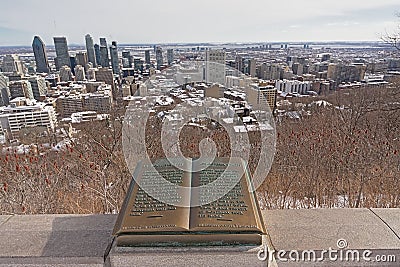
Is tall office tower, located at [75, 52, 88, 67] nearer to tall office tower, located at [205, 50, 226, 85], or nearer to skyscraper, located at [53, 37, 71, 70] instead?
skyscraper, located at [53, 37, 71, 70]

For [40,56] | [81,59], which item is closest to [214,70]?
[81,59]

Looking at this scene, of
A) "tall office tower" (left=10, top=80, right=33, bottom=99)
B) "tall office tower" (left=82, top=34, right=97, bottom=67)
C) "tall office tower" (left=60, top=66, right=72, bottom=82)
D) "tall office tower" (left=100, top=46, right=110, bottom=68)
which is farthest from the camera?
"tall office tower" (left=82, top=34, right=97, bottom=67)

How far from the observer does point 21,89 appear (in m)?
42.4

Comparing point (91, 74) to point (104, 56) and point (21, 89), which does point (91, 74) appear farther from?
point (104, 56)

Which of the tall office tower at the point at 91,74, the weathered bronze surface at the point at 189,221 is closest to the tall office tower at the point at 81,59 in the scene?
the tall office tower at the point at 91,74

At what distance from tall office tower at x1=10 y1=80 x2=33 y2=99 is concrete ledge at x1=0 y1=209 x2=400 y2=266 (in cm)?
4679

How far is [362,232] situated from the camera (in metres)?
2.29

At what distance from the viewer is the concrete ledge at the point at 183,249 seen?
199 cm

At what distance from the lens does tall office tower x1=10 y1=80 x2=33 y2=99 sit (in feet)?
137

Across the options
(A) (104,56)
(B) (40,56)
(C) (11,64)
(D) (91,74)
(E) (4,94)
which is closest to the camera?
(E) (4,94)

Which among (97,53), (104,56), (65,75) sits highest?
(97,53)

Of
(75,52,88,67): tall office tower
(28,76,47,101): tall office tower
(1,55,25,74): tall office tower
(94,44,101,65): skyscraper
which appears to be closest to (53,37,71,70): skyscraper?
(75,52,88,67): tall office tower

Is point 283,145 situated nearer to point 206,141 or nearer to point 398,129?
point 206,141

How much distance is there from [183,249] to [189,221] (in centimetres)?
19
